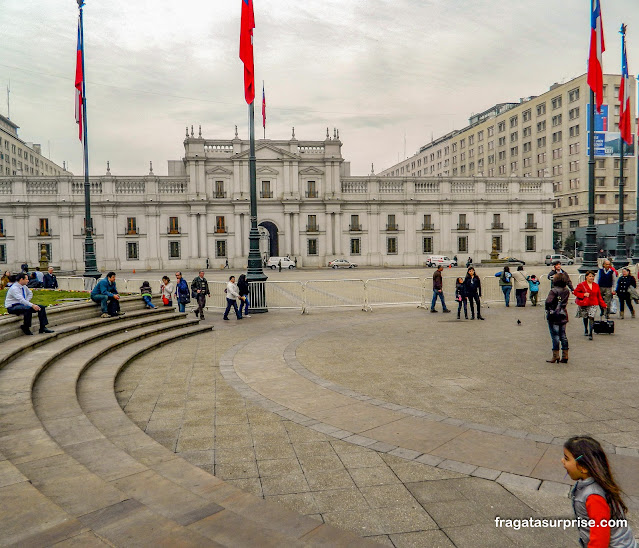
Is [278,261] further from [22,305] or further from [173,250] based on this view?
[22,305]

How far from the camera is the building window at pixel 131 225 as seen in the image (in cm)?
5516

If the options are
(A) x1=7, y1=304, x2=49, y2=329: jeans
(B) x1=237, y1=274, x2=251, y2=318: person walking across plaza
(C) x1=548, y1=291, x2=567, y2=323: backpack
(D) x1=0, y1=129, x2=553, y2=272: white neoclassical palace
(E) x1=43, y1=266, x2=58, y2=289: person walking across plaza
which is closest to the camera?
(C) x1=548, y1=291, x2=567, y2=323: backpack

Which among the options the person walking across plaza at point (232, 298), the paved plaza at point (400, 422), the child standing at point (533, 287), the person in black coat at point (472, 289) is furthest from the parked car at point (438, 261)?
the paved plaza at point (400, 422)

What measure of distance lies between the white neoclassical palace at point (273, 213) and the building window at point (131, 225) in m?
0.11

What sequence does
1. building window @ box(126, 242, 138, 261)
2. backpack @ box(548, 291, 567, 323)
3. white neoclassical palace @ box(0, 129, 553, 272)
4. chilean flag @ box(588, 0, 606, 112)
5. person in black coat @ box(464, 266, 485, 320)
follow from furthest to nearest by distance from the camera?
building window @ box(126, 242, 138, 261)
white neoclassical palace @ box(0, 129, 553, 272)
chilean flag @ box(588, 0, 606, 112)
person in black coat @ box(464, 266, 485, 320)
backpack @ box(548, 291, 567, 323)

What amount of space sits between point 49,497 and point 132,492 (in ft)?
2.10

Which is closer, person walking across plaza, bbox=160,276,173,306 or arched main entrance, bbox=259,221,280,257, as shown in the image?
person walking across plaza, bbox=160,276,173,306

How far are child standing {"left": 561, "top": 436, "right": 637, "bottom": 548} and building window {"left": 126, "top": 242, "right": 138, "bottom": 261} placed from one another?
57.3m

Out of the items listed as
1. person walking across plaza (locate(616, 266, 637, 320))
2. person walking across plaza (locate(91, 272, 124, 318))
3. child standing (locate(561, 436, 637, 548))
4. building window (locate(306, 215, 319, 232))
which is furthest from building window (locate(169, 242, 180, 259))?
child standing (locate(561, 436, 637, 548))

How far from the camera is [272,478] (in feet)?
15.4

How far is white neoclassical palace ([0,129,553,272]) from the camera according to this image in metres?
53.6

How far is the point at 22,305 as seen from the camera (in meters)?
9.88

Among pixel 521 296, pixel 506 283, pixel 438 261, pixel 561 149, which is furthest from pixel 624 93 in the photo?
pixel 561 149

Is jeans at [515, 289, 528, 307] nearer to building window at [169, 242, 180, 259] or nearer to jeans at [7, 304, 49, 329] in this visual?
jeans at [7, 304, 49, 329]
